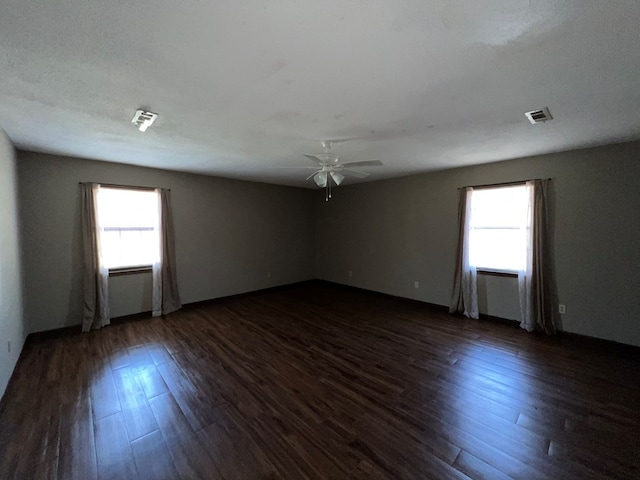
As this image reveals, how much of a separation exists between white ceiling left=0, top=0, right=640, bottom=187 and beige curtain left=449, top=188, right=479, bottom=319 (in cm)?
151

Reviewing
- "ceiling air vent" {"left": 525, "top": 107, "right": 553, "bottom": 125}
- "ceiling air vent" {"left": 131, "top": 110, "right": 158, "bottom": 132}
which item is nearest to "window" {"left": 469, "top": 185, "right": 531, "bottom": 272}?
"ceiling air vent" {"left": 525, "top": 107, "right": 553, "bottom": 125}

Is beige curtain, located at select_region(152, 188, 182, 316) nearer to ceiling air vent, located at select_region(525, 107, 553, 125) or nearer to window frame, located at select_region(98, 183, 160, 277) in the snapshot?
window frame, located at select_region(98, 183, 160, 277)

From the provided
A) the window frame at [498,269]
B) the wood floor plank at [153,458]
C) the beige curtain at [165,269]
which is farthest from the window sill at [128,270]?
the window frame at [498,269]

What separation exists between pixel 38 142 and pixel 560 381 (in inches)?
250

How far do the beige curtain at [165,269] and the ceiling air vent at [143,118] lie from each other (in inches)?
93.9

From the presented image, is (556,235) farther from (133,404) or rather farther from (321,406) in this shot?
(133,404)

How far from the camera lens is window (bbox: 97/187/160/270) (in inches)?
157

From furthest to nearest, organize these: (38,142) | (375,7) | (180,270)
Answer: (180,270) < (38,142) < (375,7)

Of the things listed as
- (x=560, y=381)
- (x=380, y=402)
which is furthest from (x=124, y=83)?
(x=560, y=381)

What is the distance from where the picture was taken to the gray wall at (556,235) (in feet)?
10.4

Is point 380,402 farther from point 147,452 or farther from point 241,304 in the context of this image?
point 241,304

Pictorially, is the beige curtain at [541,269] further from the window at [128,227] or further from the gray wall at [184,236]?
the window at [128,227]

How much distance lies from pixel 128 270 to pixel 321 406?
3.88 m

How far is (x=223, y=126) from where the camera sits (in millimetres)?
2488
